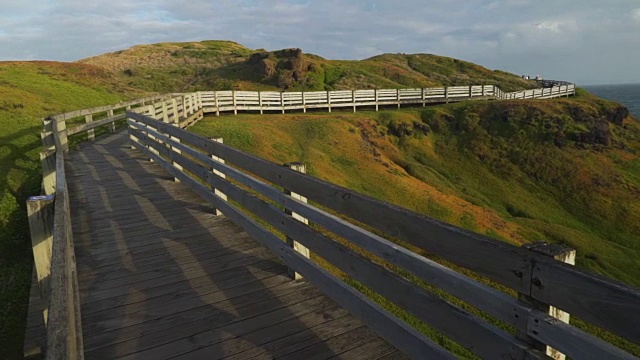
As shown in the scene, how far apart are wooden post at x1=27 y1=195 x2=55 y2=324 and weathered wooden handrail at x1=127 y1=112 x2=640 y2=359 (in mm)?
2398

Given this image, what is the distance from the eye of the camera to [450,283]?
8.57ft

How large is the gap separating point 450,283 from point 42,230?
4359 mm

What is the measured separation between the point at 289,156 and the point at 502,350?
66.5 ft

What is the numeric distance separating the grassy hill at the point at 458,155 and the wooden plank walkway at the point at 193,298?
470 centimetres

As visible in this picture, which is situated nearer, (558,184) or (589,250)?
(589,250)

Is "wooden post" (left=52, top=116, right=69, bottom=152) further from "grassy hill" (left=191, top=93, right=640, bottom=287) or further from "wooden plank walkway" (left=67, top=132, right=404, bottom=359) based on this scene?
"grassy hill" (left=191, top=93, right=640, bottom=287)

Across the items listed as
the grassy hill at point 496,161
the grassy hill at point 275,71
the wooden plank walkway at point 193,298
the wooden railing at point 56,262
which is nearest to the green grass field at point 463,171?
the grassy hill at point 496,161

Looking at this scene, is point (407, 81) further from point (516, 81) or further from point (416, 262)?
point (416, 262)

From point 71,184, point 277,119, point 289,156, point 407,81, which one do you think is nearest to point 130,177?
point 71,184

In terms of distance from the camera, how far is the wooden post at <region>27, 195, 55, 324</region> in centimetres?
438

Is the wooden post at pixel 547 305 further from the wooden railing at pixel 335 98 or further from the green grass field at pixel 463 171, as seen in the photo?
the wooden railing at pixel 335 98

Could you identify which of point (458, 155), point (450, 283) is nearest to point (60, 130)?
point (450, 283)

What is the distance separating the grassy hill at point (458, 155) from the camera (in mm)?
20938

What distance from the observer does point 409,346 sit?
295 centimetres
